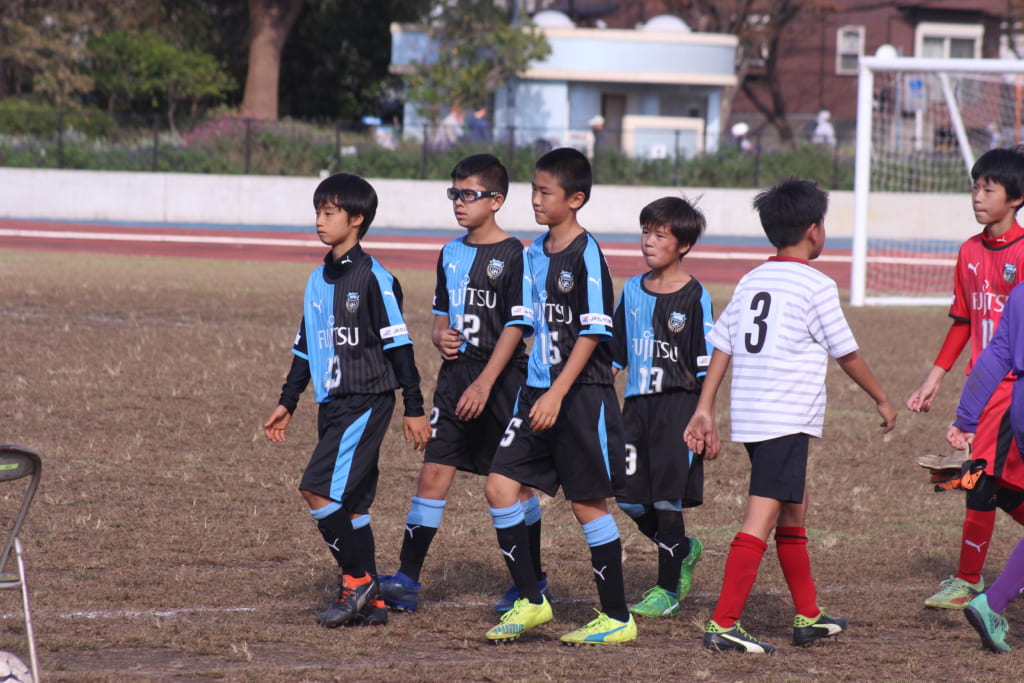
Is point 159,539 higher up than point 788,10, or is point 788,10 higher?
point 788,10

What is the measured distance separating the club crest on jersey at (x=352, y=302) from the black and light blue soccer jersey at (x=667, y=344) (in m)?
1.06

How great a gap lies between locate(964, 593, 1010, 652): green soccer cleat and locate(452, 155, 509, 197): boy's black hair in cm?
232

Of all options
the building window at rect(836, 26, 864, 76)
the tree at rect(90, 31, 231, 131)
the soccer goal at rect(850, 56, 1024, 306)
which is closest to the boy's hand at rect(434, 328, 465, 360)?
the soccer goal at rect(850, 56, 1024, 306)

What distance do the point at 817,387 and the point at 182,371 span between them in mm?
6626

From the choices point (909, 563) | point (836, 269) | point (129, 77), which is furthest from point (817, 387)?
point (129, 77)

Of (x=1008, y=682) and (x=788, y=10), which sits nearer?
(x=1008, y=682)

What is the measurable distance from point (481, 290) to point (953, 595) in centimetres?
229

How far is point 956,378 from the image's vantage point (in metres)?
11.4

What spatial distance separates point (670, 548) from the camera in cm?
521

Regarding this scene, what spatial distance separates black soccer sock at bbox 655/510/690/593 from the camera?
17.1ft

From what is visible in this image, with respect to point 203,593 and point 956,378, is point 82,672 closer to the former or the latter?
point 203,593

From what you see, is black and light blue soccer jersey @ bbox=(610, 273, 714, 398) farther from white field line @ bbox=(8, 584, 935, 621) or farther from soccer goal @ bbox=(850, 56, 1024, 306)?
soccer goal @ bbox=(850, 56, 1024, 306)

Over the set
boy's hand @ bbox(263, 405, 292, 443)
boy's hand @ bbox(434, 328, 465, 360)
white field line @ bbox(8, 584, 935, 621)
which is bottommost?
white field line @ bbox(8, 584, 935, 621)

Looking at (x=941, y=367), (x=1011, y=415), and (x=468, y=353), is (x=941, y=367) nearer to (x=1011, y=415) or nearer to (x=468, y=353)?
(x=1011, y=415)
